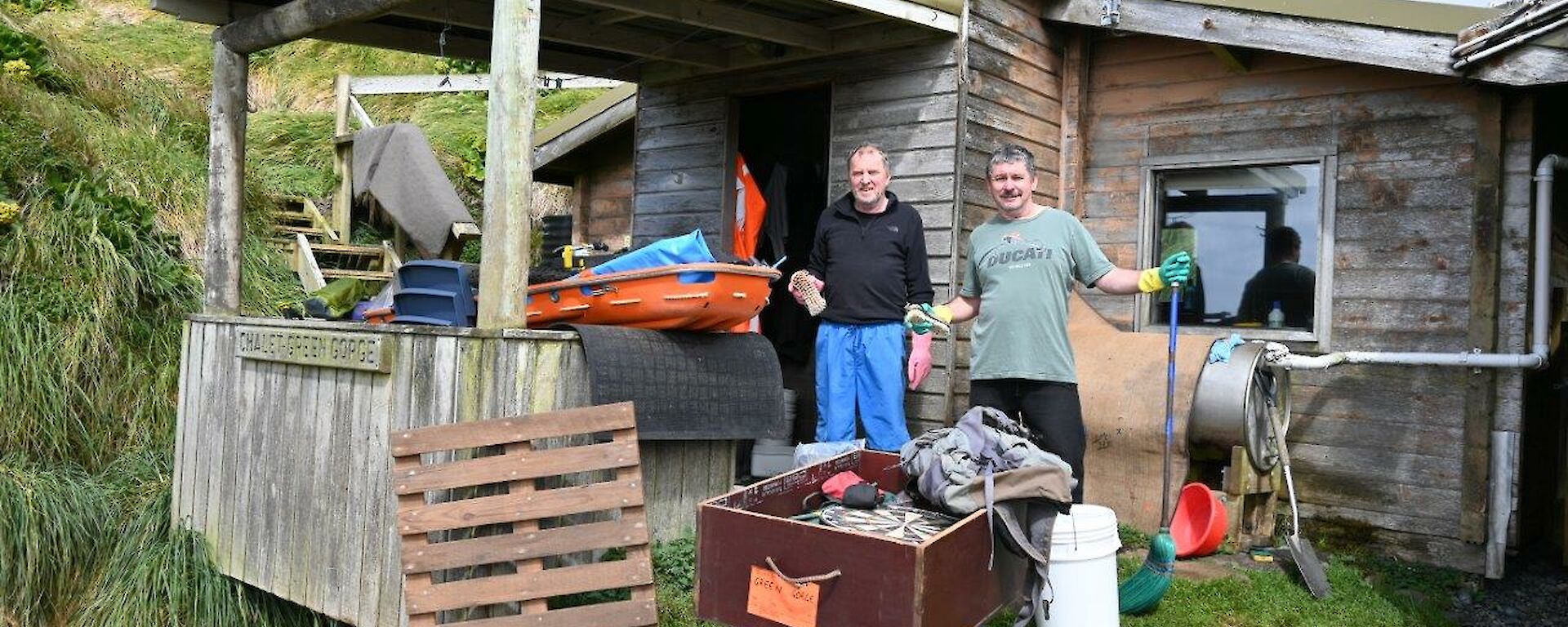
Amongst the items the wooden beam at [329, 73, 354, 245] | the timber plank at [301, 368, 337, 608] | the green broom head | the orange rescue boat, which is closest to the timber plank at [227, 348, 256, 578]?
the timber plank at [301, 368, 337, 608]

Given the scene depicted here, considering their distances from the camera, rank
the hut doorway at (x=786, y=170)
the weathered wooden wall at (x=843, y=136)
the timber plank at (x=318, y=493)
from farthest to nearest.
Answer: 1. the hut doorway at (x=786, y=170)
2. the weathered wooden wall at (x=843, y=136)
3. the timber plank at (x=318, y=493)

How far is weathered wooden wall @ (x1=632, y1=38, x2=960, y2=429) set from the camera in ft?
19.6

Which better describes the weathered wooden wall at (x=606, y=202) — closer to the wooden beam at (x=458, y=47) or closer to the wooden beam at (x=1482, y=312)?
the wooden beam at (x=458, y=47)

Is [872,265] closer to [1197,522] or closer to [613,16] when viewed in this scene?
[1197,522]

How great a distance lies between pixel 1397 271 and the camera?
5.67 m

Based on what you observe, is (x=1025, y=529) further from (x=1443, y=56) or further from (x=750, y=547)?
(x=1443, y=56)

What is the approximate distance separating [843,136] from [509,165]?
8.13 ft

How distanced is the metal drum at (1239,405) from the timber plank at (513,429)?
276 cm

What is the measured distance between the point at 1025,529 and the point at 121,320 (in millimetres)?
6199

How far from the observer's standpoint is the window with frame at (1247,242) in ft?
19.7

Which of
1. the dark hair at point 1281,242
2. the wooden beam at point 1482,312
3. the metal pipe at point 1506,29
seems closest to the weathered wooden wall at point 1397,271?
the wooden beam at point 1482,312

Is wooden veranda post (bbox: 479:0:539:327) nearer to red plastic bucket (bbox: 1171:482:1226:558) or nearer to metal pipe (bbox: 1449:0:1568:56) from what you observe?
red plastic bucket (bbox: 1171:482:1226:558)

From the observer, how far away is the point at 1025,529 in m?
3.51

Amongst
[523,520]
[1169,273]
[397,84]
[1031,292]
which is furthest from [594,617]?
[397,84]
